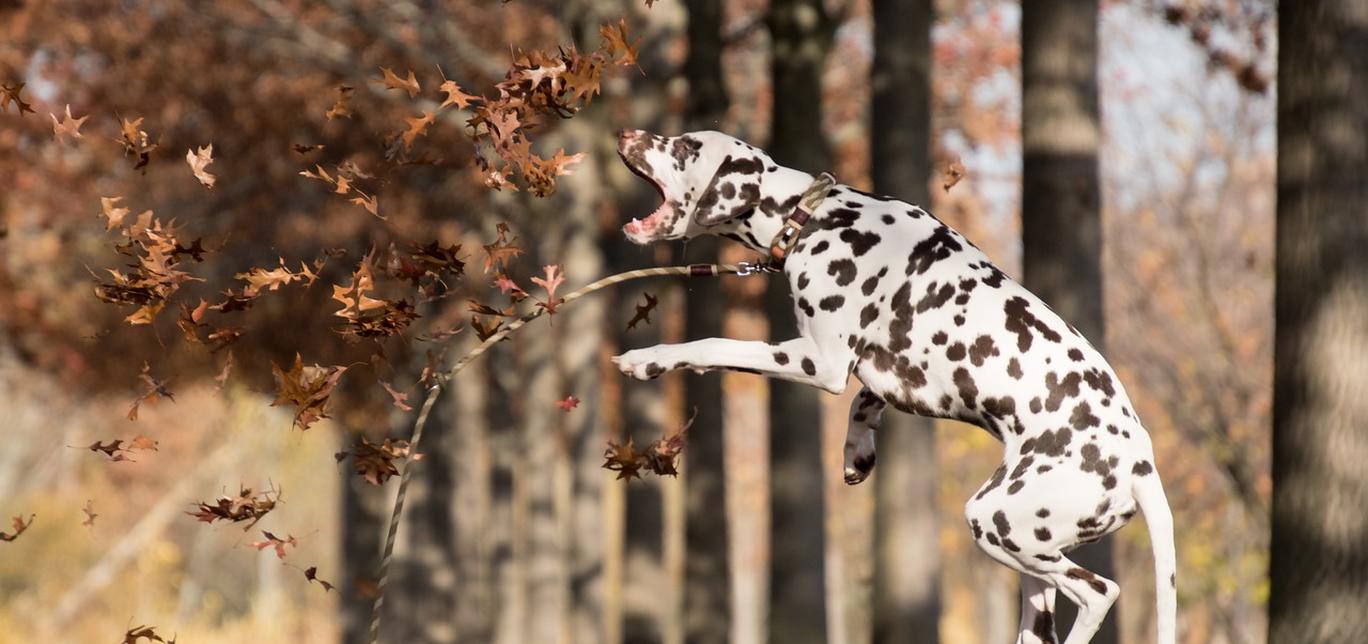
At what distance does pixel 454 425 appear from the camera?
21.3 meters

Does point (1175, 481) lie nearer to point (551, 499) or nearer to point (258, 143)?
point (551, 499)

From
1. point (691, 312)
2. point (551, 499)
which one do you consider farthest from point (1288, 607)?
point (551, 499)

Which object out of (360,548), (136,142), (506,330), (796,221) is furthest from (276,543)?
(360,548)

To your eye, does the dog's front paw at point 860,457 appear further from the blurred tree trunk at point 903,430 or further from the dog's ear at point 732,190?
the blurred tree trunk at point 903,430

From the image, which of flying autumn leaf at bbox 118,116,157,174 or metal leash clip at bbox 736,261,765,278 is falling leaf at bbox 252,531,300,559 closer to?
flying autumn leaf at bbox 118,116,157,174

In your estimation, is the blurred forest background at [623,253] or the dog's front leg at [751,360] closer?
the dog's front leg at [751,360]

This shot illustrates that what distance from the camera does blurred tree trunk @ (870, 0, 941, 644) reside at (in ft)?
40.5

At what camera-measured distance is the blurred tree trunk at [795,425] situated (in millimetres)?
13875

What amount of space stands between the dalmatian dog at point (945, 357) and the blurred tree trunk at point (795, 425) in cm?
843

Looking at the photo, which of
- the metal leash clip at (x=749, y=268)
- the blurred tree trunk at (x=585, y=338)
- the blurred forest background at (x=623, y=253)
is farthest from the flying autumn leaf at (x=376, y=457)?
the blurred tree trunk at (x=585, y=338)

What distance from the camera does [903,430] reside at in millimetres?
12609

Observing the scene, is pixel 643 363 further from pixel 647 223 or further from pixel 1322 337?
pixel 1322 337

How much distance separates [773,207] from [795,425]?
8.79m

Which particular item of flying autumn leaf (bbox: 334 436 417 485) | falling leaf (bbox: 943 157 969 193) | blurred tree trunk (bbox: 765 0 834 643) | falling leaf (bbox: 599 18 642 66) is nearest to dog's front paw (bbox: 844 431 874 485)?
falling leaf (bbox: 943 157 969 193)
